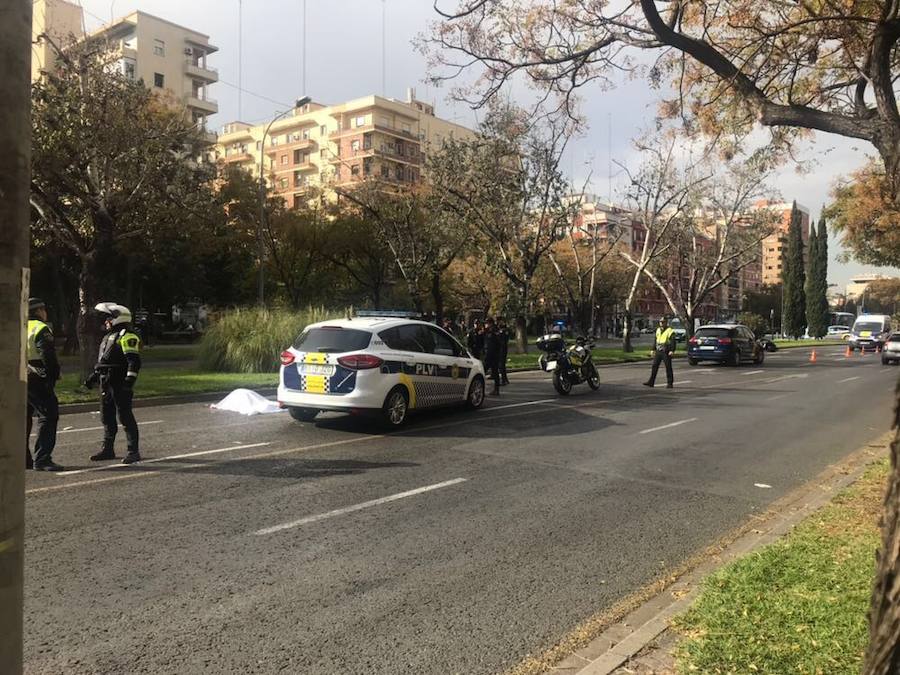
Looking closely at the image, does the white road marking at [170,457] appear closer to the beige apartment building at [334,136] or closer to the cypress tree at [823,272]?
the beige apartment building at [334,136]

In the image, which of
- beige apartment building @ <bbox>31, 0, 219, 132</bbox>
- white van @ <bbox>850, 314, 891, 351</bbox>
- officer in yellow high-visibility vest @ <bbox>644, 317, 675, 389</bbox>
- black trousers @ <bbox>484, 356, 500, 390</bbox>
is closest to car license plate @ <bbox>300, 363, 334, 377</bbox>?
black trousers @ <bbox>484, 356, 500, 390</bbox>

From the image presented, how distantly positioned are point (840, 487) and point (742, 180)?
35.4 m

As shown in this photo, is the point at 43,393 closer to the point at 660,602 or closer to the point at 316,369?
the point at 316,369

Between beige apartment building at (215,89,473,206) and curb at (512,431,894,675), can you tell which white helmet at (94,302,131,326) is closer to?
curb at (512,431,894,675)

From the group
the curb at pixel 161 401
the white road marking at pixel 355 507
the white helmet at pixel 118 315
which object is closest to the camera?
the white road marking at pixel 355 507

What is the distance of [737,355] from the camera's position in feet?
93.0

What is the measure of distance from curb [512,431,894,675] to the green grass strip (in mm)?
146

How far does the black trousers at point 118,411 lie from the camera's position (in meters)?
7.88

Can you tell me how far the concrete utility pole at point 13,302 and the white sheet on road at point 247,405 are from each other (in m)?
10.7

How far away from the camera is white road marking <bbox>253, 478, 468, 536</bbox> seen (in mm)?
5532

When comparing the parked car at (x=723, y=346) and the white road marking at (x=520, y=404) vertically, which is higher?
the parked car at (x=723, y=346)

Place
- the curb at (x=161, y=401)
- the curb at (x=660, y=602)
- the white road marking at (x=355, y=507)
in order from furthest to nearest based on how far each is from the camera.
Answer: the curb at (x=161, y=401) < the white road marking at (x=355, y=507) < the curb at (x=660, y=602)

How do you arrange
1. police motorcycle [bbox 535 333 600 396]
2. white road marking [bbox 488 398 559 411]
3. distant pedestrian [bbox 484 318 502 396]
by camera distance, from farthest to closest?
1. distant pedestrian [bbox 484 318 502 396]
2. police motorcycle [bbox 535 333 600 396]
3. white road marking [bbox 488 398 559 411]

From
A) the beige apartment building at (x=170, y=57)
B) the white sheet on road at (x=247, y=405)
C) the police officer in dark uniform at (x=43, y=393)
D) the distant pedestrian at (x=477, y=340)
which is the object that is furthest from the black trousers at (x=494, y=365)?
the beige apartment building at (x=170, y=57)
